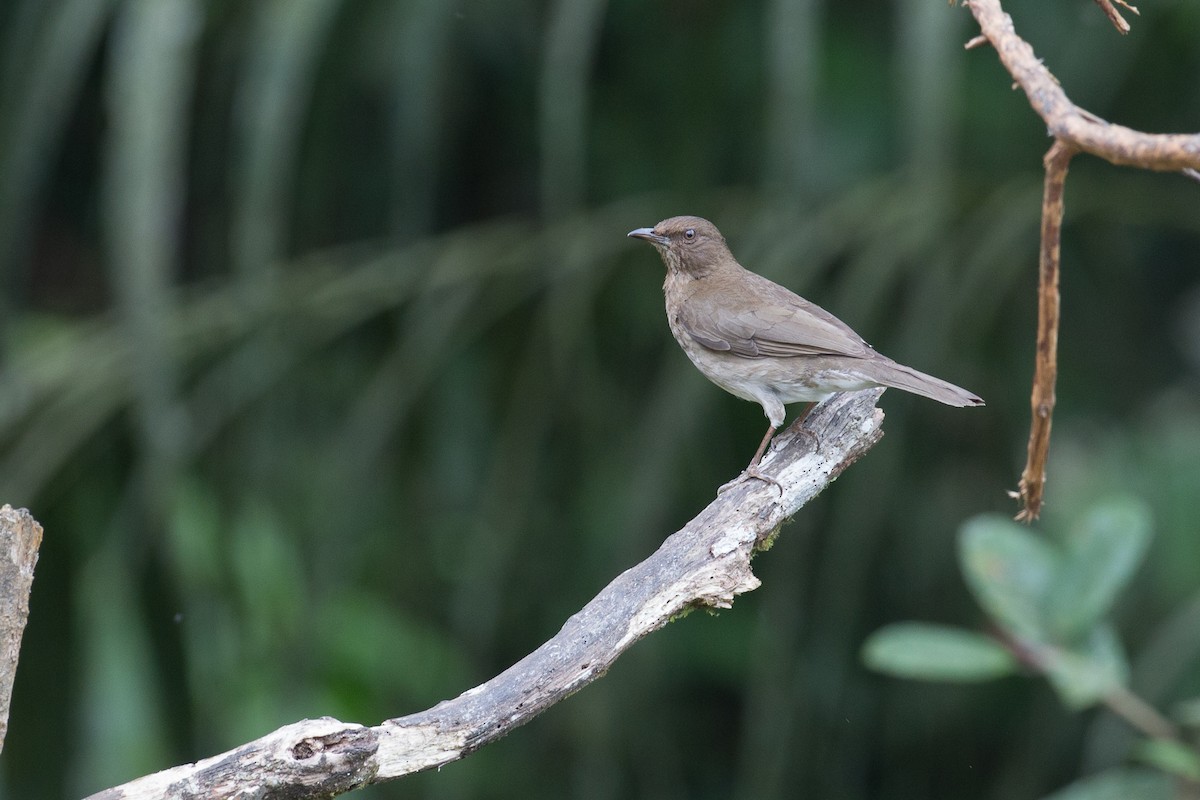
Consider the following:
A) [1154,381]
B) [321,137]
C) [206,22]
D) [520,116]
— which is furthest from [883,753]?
[206,22]

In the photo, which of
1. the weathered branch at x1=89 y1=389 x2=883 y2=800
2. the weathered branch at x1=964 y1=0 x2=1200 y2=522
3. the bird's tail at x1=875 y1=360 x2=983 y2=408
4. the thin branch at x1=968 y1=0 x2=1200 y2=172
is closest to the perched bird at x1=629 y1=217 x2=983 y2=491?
the bird's tail at x1=875 y1=360 x2=983 y2=408

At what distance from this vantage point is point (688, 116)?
4.04 meters

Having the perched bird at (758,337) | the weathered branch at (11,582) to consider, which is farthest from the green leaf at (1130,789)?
the weathered branch at (11,582)

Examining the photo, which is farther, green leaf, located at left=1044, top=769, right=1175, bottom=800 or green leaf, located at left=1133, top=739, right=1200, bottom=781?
green leaf, located at left=1044, top=769, right=1175, bottom=800

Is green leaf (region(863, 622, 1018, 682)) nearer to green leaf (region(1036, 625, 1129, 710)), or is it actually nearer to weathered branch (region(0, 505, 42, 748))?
green leaf (region(1036, 625, 1129, 710))

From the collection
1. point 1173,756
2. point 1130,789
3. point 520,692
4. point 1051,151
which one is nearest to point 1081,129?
point 1051,151

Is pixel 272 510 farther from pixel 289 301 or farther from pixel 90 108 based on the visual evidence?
pixel 90 108

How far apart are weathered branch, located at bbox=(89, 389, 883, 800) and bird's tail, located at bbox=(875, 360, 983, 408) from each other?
415 mm

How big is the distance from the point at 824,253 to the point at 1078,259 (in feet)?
3.87

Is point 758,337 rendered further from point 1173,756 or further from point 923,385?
point 1173,756

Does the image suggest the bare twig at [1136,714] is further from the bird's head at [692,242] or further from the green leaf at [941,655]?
the bird's head at [692,242]

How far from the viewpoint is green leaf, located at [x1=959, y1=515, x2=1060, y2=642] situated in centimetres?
301

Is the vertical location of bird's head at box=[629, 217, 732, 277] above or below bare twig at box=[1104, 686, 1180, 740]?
Answer: above

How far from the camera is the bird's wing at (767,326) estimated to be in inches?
112
